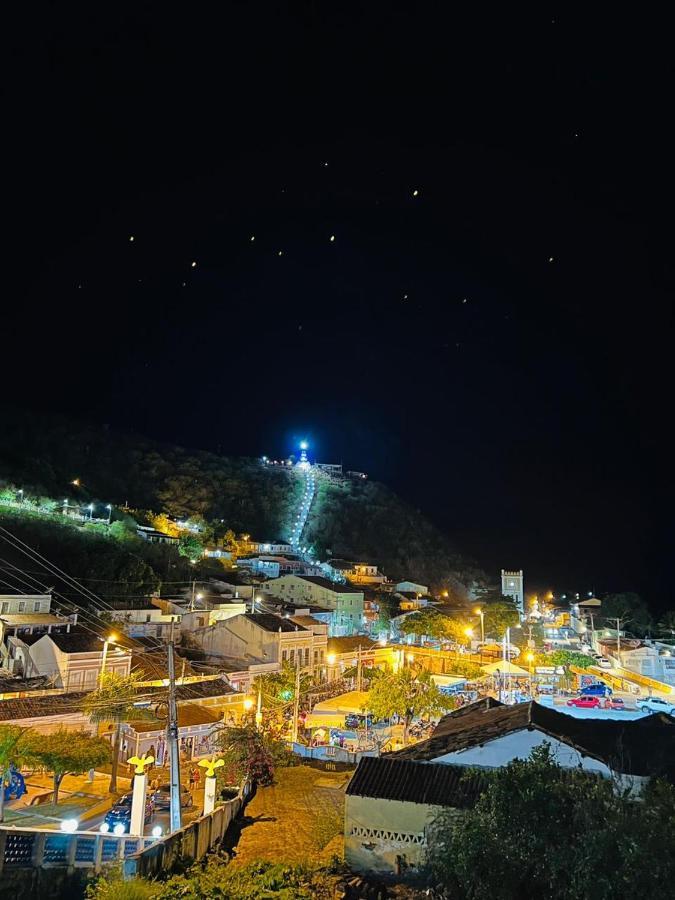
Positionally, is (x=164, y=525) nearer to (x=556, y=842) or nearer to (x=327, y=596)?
(x=327, y=596)

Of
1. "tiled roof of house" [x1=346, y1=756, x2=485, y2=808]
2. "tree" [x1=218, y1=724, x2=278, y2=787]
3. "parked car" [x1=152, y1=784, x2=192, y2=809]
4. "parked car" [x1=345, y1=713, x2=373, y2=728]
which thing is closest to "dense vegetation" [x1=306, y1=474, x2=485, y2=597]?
"parked car" [x1=345, y1=713, x2=373, y2=728]

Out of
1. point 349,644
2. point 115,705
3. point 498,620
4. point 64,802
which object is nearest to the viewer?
point 64,802

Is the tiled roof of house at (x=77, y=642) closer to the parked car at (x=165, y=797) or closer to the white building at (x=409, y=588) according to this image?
the parked car at (x=165, y=797)

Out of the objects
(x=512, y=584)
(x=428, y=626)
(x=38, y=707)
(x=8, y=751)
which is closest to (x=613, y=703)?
A: (x=428, y=626)

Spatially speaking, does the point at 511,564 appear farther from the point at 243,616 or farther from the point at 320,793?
the point at 320,793

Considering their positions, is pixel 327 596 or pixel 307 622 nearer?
pixel 307 622

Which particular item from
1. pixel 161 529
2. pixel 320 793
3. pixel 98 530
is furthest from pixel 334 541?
pixel 320 793

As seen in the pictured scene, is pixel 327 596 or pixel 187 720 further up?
pixel 327 596
